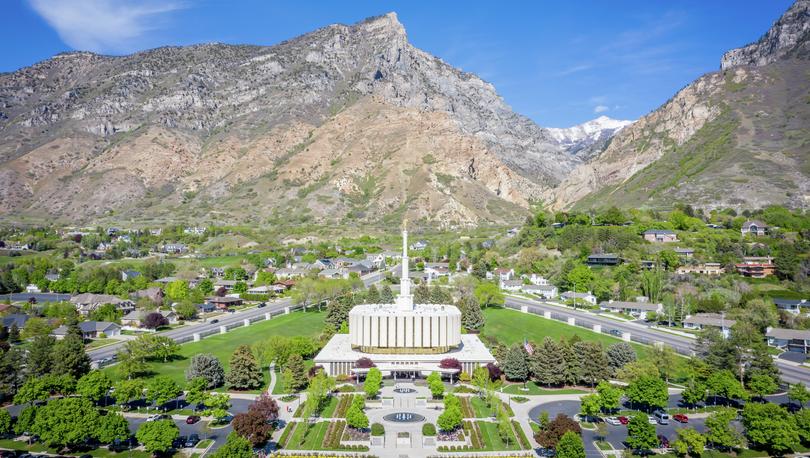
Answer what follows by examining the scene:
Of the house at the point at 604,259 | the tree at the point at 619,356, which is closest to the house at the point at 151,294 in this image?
the tree at the point at 619,356

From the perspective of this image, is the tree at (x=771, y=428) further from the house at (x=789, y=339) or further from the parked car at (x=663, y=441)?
the house at (x=789, y=339)

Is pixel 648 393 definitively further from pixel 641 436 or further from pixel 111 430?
pixel 111 430

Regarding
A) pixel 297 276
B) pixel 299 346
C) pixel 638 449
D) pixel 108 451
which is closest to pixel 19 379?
pixel 108 451

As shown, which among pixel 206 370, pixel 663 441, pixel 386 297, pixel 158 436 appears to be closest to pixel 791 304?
pixel 663 441

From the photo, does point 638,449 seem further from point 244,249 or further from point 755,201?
point 244,249

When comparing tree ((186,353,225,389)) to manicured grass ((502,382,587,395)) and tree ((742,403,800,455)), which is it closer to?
manicured grass ((502,382,587,395))

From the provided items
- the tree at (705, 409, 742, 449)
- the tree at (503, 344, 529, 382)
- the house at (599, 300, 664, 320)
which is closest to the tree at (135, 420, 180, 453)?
the tree at (503, 344, 529, 382)
